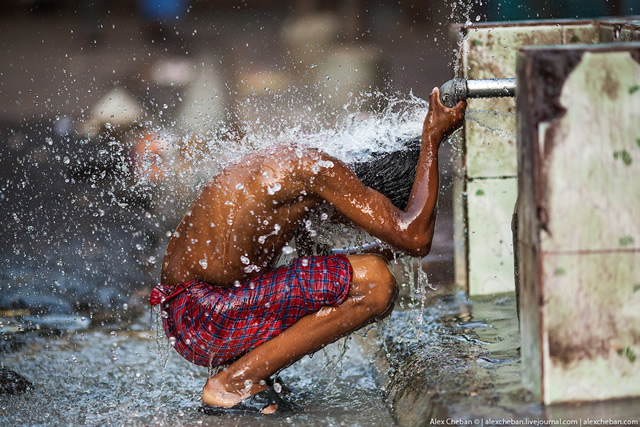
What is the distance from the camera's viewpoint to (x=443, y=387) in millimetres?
3148

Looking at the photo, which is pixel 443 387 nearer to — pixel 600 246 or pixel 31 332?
pixel 600 246

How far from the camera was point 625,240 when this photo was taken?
8.90 ft

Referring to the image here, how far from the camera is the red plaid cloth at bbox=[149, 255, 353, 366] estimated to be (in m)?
3.32

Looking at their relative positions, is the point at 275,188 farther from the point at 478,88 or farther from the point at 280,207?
the point at 478,88

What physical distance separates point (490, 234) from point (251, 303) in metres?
1.98

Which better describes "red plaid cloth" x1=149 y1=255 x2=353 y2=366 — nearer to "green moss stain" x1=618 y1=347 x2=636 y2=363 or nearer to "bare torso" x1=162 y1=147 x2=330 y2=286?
"bare torso" x1=162 y1=147 x2=330 y2=286

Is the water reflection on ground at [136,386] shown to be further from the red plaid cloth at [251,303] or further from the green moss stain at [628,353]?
the green moss stain at [628,353]

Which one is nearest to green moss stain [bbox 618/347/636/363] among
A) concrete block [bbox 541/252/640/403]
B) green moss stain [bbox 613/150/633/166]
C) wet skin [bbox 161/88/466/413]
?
concrete block [bbox 541/252/640/403]

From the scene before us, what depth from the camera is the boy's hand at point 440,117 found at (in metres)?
3.33

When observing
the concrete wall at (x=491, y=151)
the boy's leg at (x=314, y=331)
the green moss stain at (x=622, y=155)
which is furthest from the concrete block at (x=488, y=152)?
the green moss stain at (x=622, y=155)

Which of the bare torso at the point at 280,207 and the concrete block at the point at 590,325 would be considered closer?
the concrete block at the point at 590,325

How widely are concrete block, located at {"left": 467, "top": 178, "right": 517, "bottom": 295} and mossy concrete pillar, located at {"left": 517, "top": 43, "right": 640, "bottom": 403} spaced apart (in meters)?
2.10

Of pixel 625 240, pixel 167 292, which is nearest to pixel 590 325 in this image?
pixel 625 240

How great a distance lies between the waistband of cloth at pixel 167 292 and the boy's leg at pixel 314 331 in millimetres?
350
